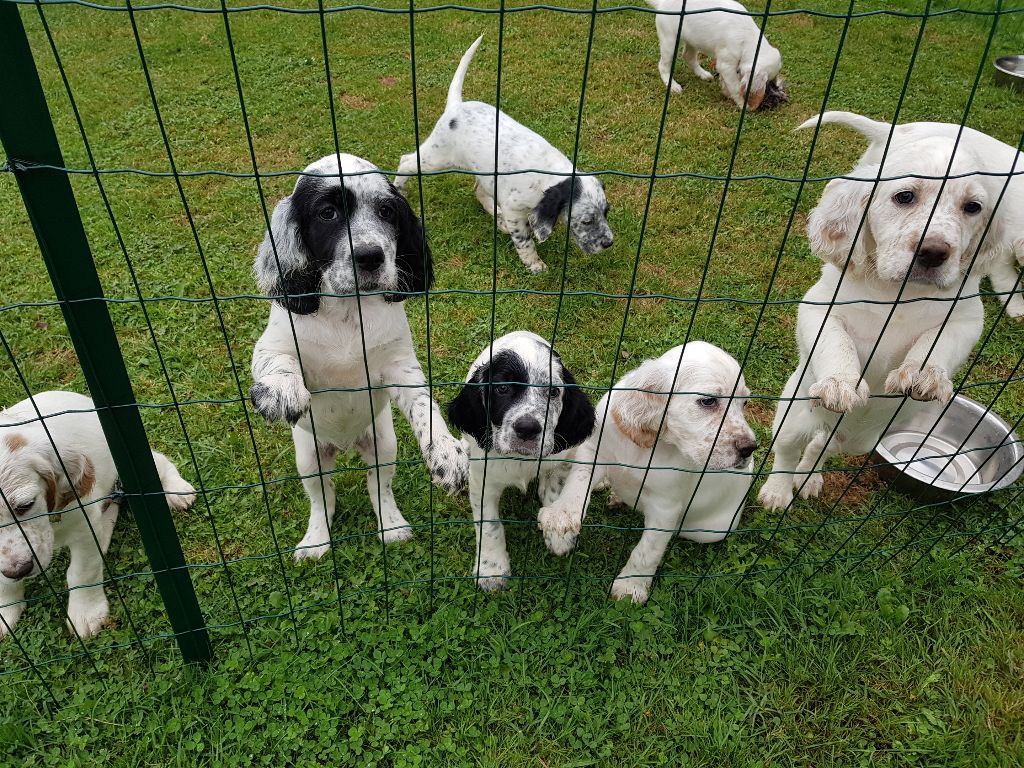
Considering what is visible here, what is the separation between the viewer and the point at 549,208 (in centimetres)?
544

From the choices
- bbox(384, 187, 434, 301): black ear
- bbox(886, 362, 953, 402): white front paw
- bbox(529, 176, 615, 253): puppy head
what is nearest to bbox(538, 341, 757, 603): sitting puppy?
bbox(886, 362, 953, 402): white front paw

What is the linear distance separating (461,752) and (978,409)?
3336 millimetres

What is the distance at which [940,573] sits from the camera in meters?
3.48

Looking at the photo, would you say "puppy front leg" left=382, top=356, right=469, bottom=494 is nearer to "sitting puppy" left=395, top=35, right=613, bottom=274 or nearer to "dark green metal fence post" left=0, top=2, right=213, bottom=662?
"dark green metal fence post" left=0, top=2, right=213, bottom=662

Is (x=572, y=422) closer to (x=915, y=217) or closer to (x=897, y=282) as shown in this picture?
(x=897, y=282)

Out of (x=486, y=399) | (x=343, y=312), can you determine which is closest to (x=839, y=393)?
(x=486, y=399)

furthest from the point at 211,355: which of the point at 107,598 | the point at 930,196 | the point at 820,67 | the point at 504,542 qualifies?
the point at 820,67

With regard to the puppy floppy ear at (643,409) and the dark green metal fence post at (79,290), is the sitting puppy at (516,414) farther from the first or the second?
the dark green metal fence post at (79,290)

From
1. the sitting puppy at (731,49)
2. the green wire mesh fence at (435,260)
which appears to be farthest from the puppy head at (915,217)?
the sitting puppy at (731,49)

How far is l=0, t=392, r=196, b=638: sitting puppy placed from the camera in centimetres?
277

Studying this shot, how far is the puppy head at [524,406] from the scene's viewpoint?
2912 millimetres

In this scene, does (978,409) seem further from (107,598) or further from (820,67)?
(820,67)

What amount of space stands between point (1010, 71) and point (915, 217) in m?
7.42

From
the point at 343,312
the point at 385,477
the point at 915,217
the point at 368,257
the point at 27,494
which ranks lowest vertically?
the point at 385,477
